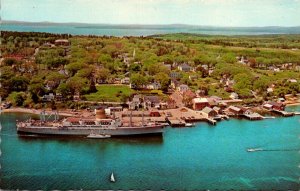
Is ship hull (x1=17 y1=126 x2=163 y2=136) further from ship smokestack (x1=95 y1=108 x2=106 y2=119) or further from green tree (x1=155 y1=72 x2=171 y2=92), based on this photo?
green tree (x1=155 y1=72 x2=171 y2=92)

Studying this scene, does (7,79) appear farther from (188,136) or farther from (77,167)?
(188,136)

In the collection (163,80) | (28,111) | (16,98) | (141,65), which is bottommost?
(28,111)

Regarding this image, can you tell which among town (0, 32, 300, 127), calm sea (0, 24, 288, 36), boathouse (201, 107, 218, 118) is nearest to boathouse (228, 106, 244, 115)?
town (0, 32, 300, 127)

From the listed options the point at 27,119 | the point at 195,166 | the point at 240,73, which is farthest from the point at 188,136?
the point at 27,119

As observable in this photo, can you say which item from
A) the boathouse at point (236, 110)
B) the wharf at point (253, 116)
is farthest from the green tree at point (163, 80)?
the wharf at point (253, 116)

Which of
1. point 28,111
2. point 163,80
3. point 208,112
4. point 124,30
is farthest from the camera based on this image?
point 208,112

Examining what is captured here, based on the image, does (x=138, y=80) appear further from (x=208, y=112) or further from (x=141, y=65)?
(x=208, y=112)

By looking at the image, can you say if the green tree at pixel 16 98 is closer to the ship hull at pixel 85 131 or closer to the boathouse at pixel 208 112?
the ship hull at pixel 85 131

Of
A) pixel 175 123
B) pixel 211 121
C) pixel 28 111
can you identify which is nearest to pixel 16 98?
pixel 28 111
